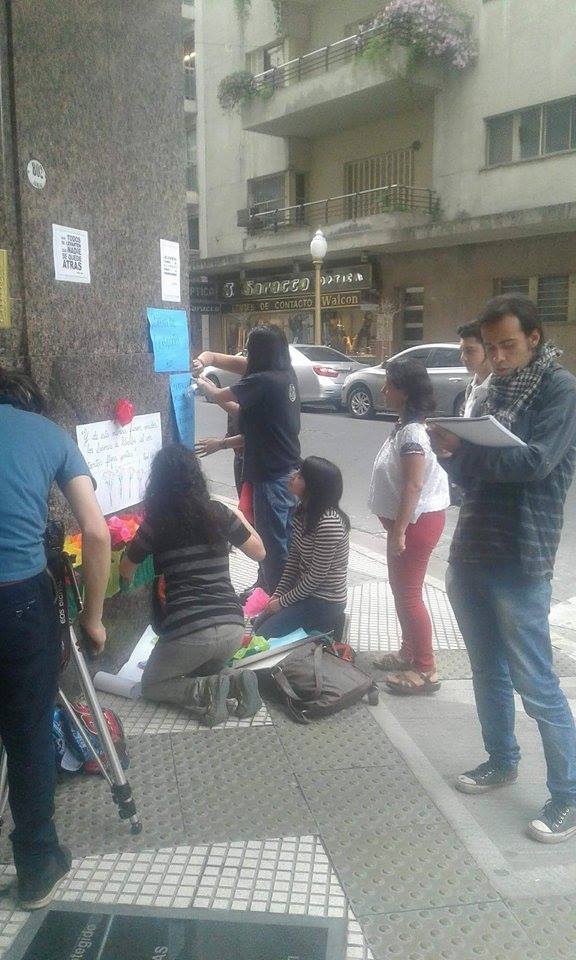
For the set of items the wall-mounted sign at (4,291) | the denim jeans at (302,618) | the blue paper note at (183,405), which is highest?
the wall-mounted sign at (4,291)

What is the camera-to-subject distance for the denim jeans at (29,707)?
7.48ft

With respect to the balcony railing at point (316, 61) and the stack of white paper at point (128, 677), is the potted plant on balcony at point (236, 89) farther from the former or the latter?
the stack of white paper at point (128, 677)

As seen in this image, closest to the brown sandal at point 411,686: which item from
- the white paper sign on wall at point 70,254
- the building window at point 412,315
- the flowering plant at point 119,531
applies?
the flowering plant at point 119,531

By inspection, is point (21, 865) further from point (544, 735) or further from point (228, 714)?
point (544, 735)

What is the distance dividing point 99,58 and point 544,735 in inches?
134

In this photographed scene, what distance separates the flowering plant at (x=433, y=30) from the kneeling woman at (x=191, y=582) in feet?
59.0

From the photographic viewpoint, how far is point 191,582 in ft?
12.0

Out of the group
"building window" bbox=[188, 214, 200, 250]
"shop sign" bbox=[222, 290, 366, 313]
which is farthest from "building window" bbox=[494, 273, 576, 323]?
"building window" bbox=[188, 214, 200, 250]

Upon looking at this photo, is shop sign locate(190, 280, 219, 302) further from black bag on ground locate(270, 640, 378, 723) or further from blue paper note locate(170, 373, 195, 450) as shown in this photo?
black bag on ground locate(270, 640, 378, 723)

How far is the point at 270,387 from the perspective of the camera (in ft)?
15.3

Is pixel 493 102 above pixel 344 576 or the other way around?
above

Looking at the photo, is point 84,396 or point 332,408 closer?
point 84,396

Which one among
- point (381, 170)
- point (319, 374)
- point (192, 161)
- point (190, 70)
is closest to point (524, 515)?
point (319, 374)

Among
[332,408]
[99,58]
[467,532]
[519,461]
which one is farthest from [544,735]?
[332,408]
